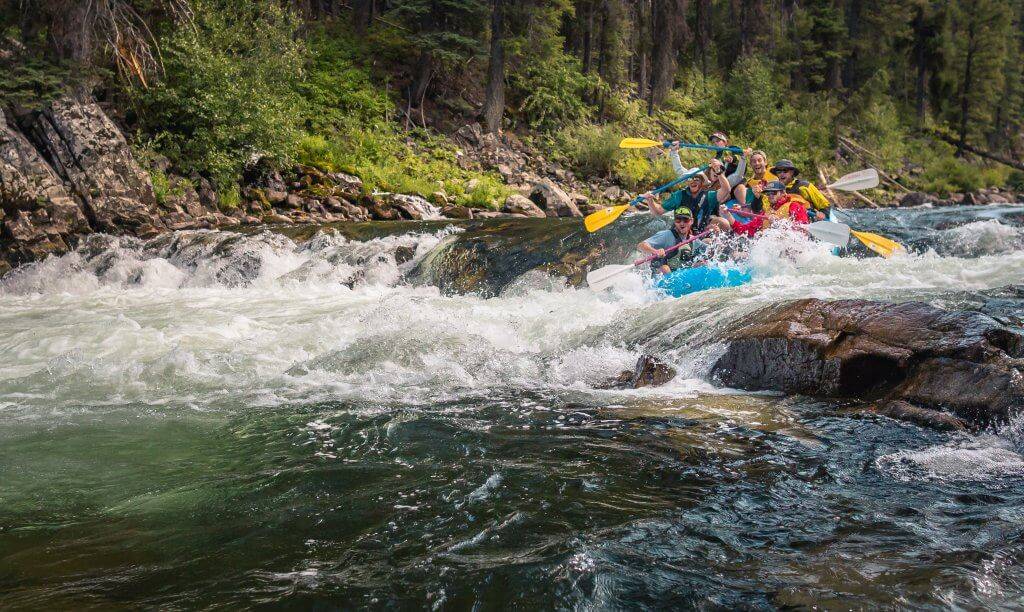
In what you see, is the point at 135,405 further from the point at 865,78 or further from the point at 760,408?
the point at 865,78

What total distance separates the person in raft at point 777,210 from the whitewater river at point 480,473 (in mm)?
1175

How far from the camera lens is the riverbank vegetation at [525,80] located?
14227 millimetres

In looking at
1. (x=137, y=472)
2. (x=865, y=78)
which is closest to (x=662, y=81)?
(x=865, y=78)

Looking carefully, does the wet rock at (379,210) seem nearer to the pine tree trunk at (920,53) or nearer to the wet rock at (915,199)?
the wet rock at (915,199)

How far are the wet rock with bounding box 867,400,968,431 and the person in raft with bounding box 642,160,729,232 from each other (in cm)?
450

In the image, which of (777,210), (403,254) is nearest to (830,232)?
(777,210)

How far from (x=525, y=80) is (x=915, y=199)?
506 inches

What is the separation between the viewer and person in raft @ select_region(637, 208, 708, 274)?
809cm

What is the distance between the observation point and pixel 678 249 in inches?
325

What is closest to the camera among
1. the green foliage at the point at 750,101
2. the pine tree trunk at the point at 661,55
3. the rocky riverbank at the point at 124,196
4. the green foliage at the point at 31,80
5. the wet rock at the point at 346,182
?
the rocky riverbank at the point at 124,196

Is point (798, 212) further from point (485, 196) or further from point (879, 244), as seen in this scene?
point (485, 196)

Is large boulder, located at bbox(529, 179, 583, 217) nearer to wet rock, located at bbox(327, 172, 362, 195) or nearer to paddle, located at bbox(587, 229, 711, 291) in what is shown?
wet rock, located at bbox(327, 172, 362, 195)

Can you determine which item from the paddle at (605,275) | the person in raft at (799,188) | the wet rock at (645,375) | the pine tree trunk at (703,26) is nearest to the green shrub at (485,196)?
the person in raft at (799,188)

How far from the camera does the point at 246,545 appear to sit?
2.71 metres
